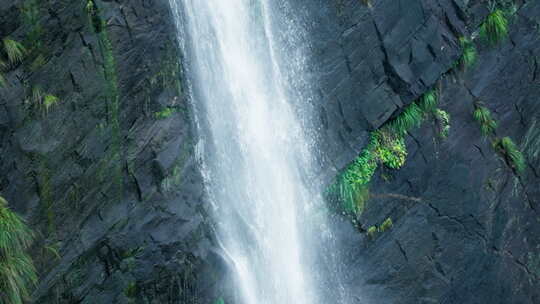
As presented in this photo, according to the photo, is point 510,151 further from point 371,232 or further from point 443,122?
point 371,232

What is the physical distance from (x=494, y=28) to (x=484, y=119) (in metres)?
1.32

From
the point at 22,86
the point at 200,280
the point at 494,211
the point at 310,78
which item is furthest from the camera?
the point at 494,211

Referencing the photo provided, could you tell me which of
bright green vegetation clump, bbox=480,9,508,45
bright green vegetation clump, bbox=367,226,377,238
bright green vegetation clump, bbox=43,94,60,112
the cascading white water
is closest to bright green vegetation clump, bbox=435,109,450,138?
bright green vegetation clump, bbox=480,9,508,45

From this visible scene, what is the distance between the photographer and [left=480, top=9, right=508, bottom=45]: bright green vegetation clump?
991 centimetres

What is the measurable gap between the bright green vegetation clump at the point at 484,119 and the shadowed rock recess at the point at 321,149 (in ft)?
0.28

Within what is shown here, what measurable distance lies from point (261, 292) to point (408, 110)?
325 cm

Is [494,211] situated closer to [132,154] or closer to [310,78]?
[310,78]

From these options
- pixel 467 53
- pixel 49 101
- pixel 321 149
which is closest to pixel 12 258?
pixel 49 101

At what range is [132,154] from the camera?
759 cm

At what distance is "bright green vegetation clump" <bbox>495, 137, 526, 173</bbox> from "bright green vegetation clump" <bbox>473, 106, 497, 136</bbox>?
0.90ft

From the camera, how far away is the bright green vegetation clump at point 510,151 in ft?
33.6

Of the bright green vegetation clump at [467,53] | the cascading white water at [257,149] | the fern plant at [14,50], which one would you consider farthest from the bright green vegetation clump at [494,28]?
the fern plant at [14,50]

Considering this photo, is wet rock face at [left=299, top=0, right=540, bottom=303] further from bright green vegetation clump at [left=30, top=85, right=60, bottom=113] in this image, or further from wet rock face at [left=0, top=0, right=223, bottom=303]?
bright green vegetation clump at [left=30, top=85, right=60, bottom=113]

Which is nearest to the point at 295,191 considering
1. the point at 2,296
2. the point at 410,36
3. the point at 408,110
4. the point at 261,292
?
the point at 261,292
